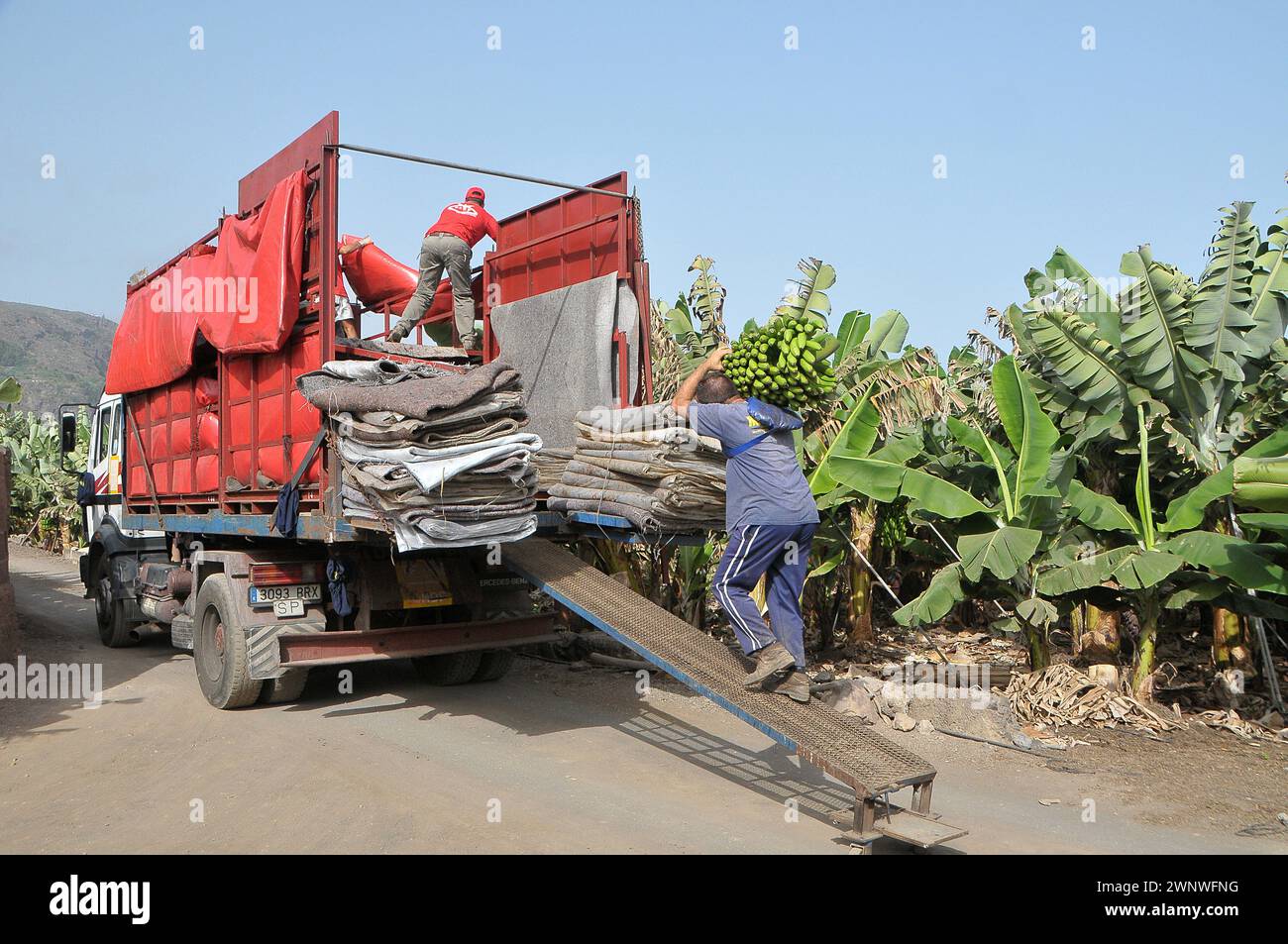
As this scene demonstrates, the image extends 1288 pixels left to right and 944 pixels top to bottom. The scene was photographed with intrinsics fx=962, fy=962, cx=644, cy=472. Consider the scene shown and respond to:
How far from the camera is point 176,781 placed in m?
5.86

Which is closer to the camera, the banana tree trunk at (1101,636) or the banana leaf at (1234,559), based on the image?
the banana leaf at (1234,559)

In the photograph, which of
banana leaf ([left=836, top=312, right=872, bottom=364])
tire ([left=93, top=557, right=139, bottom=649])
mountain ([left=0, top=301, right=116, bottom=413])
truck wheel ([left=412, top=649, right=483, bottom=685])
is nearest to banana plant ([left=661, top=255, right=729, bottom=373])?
banana leaf ([left=836, top=312, right=872, bottom=364])

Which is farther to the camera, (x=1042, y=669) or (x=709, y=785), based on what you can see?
(x=1042, y=669)

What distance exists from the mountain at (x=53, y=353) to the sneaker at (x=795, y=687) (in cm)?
9579

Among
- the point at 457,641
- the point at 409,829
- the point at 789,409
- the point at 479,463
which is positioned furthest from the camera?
the point at 457,641

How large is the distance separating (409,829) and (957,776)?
11.6ft

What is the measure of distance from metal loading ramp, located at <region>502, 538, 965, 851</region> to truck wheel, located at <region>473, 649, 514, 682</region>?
6.41ft

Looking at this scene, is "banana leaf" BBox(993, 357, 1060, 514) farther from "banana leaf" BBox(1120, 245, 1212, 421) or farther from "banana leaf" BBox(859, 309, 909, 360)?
"banana leaf" BBox(859, 309, 909, 360)

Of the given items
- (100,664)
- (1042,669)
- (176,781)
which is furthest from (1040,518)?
(100,664)

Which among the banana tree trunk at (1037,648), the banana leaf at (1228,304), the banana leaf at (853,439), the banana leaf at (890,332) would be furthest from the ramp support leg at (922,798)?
the banana leaf at (890,332)

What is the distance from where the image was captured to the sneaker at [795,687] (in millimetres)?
5406

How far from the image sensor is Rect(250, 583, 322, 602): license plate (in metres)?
7.38

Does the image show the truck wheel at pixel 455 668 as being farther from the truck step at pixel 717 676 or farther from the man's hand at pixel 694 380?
the man's hand at pixel 694 380

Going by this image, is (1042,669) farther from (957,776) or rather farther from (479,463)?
(479,463)
